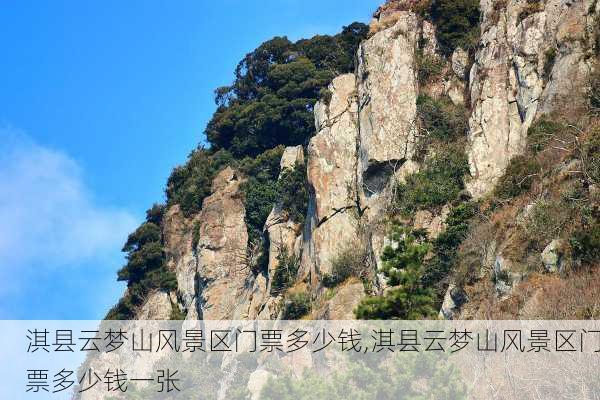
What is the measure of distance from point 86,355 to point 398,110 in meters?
25.4

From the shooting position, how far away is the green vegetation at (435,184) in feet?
128

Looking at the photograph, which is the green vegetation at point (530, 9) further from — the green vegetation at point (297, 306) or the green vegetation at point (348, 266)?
the green vegetation at point (297, 306)

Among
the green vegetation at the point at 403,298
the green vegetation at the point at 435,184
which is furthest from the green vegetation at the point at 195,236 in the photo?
the green vegetation at the point at 403,298

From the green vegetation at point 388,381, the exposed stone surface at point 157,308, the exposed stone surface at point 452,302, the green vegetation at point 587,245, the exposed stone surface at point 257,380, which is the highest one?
the green vegetation at point 587,245

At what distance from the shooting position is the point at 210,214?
51.7 metres

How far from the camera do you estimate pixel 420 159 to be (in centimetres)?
4097

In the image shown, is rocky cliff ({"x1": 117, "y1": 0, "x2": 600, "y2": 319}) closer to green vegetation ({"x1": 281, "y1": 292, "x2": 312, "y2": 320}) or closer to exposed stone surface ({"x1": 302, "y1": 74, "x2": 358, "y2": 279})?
exposed stone surface ({"x1": 302, "y1": 74, "x2": 358, "y2": 279})

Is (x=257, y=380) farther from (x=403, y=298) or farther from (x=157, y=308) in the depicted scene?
(x=157, y=308)

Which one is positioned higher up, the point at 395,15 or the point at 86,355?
the point at 395,15

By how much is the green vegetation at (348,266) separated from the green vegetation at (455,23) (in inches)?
435

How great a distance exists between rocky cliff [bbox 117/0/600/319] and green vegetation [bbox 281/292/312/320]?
296 mm

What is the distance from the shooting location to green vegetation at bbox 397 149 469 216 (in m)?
38.9

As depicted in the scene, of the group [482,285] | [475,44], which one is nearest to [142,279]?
[475,44]

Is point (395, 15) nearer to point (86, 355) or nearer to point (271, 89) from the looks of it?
point (271, 89)
